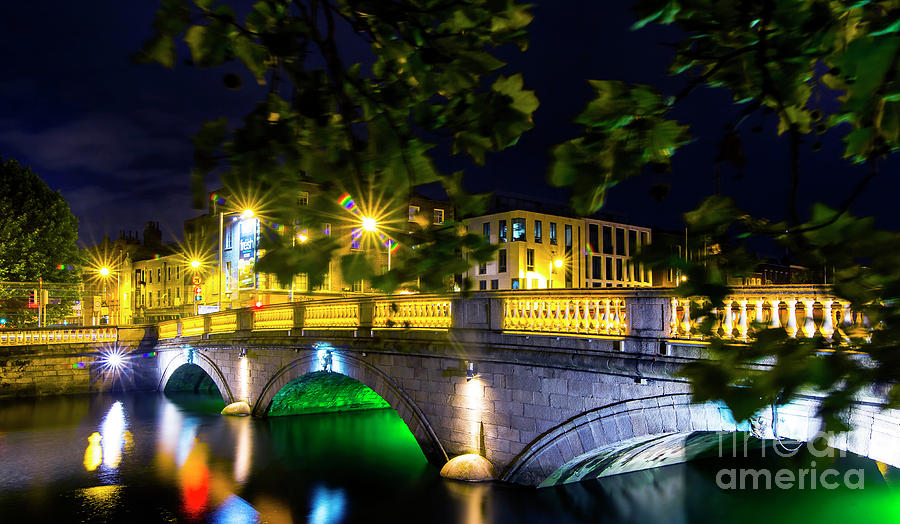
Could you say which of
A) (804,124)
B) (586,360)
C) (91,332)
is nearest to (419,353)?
(586,360)

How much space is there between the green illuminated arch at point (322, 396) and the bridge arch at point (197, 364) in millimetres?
3028

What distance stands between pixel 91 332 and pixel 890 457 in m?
39.2

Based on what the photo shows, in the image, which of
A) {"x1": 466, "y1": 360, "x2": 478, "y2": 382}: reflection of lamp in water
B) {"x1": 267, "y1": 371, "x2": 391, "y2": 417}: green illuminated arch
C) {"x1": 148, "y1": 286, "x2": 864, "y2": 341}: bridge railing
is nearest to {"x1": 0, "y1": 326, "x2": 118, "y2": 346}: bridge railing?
{"x1": 267, "y1": 371, "x2": 391, "y2": 417}: green illuminated arch

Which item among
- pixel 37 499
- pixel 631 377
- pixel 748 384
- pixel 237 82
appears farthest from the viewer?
pixel 37 499

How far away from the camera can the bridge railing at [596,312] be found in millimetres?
8352

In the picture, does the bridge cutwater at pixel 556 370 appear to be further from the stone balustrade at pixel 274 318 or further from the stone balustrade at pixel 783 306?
the stone balustrade at pixel 274 318

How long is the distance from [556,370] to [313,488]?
806 cm

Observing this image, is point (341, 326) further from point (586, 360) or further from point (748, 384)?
point (748, 384)

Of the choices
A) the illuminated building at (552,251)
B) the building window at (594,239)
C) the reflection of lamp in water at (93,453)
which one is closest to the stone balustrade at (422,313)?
the reflection of lamp in water at (93,453)

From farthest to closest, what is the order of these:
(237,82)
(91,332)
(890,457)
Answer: (91,332) < (890,457) < (237,82)

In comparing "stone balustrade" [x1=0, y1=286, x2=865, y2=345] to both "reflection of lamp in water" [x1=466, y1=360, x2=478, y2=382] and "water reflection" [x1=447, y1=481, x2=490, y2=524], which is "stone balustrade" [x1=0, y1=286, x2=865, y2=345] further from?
"water reflection" [x1=447, y1=481, x2=490, y2=524]

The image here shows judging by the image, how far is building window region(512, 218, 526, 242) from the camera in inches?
2058

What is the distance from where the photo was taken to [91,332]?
123 feet

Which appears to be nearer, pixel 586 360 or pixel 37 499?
pixel 586 360
